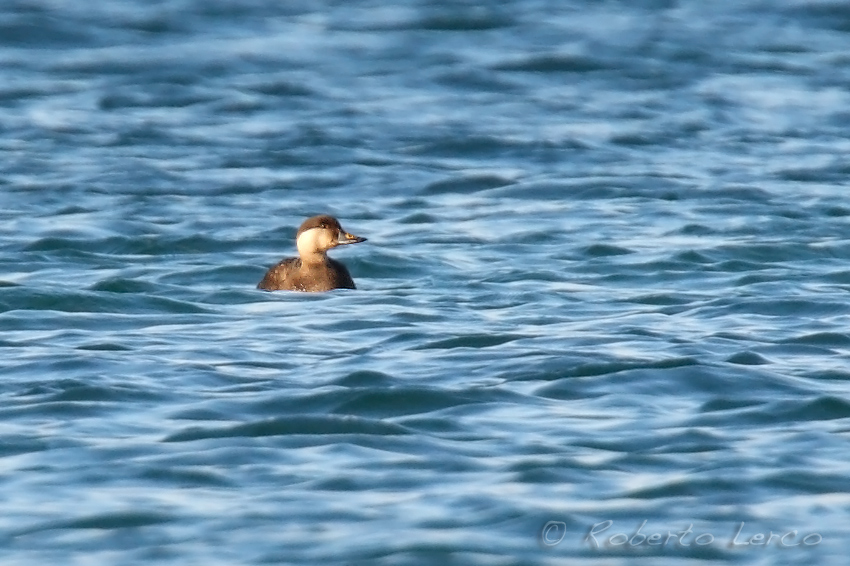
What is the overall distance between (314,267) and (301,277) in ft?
0.40

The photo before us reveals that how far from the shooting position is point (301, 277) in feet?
42.4

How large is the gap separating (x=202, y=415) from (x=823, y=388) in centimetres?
318

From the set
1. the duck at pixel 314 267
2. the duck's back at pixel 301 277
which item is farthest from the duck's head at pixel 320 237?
the duck's back at pixel 301 277

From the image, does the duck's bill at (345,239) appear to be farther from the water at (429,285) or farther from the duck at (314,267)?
the water at (429,285)

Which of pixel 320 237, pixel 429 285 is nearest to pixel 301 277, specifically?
pixel 320 237

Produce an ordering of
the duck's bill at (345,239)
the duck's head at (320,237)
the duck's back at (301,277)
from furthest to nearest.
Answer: the duck's bill at (345,239), the duck's head at (320,237), the duck's back at (301,277)

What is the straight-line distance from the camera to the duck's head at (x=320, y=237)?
13.1 meters

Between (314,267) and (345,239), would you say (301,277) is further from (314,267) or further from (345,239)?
(345,239)

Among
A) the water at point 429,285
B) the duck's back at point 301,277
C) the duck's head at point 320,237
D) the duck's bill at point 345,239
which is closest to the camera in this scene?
the water at point 429,285

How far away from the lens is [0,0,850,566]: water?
24.3ft

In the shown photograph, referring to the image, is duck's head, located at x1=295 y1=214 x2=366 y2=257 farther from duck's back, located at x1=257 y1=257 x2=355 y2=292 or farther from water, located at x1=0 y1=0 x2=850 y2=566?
water, located at x1=0 y1=0 x2=850 y2=566

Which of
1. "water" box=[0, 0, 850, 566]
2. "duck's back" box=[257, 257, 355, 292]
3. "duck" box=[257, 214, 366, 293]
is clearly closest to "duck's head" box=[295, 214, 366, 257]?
"duck" box=[257, 214, 366, 293]

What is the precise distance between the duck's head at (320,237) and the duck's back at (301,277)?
11cm

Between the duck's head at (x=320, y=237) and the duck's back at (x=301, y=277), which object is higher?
the duck's head at (x=320, y=237)
